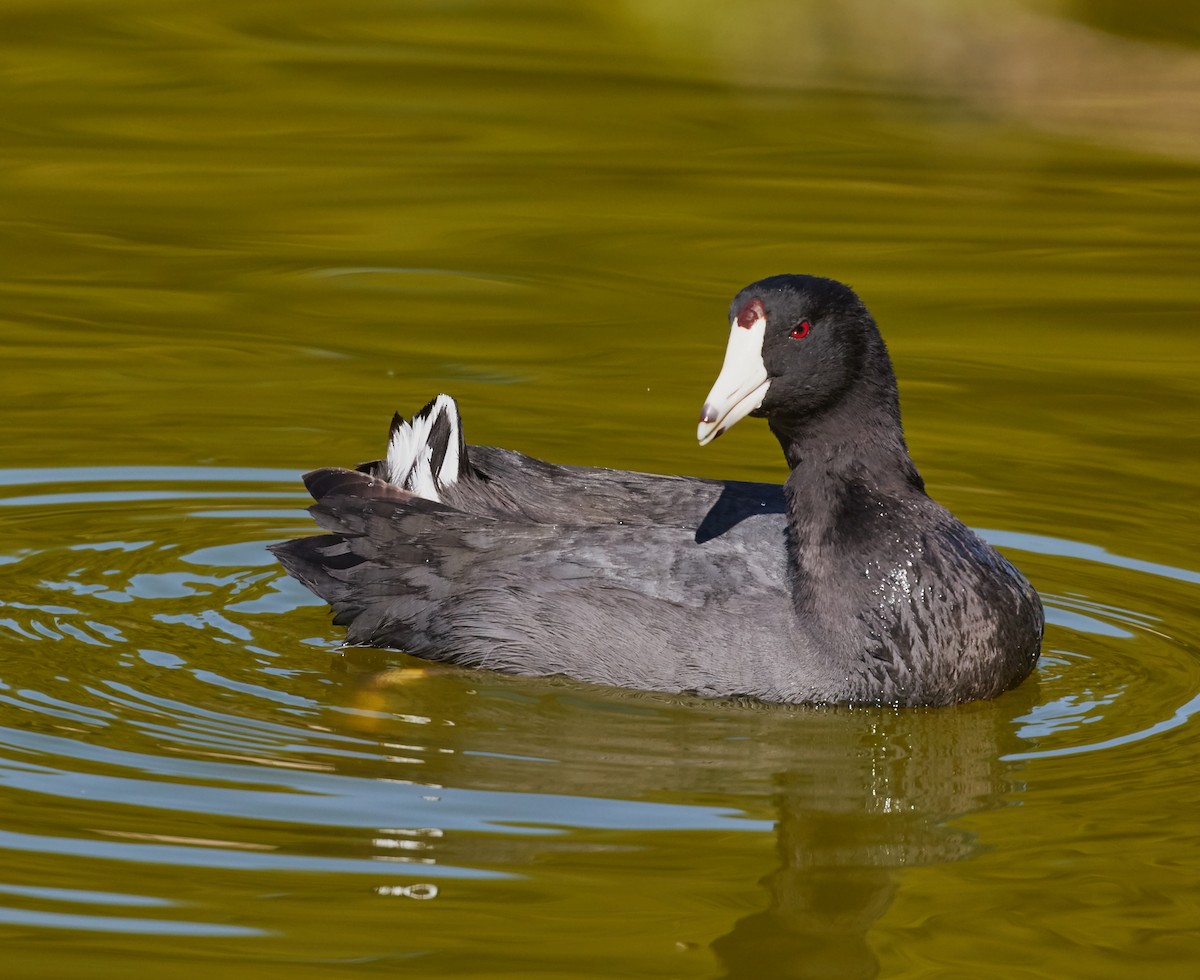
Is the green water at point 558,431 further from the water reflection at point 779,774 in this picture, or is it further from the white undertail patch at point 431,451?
the white undertail patch at point 431,451

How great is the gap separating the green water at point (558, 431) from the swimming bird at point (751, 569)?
123mm

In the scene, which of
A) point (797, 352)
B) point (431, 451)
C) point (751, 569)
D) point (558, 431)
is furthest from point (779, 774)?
point (558, 431)

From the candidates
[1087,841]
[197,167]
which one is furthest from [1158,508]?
[197,167]

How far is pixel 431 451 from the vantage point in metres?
6.55

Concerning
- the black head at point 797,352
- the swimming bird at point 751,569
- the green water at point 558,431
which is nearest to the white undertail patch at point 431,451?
the swimming bird at point 751,569

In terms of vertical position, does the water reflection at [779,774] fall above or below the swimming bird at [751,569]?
below

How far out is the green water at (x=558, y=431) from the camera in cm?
462

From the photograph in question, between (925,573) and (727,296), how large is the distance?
4.35 metres

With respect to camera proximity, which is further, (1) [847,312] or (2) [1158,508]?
(2) [1158,508]

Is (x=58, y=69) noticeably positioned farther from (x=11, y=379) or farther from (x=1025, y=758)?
(x=1025, y=758)

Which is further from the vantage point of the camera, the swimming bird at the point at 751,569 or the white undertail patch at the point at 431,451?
the white undertail patch at the point at 431,451

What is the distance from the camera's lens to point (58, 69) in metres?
13.5

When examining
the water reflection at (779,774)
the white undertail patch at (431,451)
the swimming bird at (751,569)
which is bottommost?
the water reflection at (779,774)

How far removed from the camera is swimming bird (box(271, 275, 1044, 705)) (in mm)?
5910
